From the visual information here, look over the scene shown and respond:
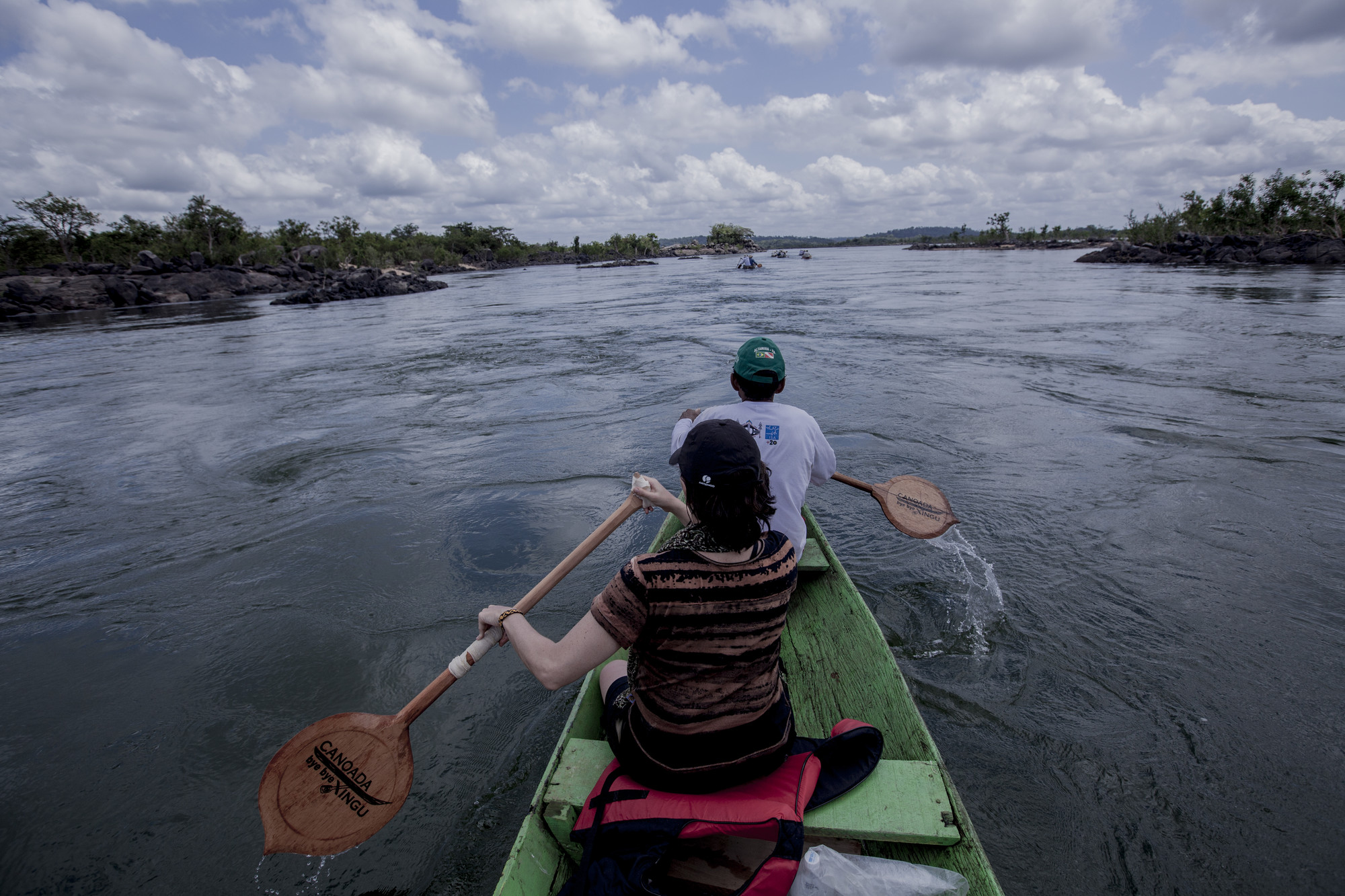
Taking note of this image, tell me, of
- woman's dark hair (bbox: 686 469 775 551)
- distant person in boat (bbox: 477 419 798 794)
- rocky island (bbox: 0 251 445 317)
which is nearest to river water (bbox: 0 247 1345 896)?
distant person in boat (bbox: 477 419 798 794)

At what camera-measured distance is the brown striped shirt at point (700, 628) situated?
176cm

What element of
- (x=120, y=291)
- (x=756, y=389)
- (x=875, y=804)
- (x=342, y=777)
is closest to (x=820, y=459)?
(x=756, y=389)

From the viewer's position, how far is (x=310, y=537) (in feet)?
21.2

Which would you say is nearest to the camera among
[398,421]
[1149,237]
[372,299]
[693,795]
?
[693,795]

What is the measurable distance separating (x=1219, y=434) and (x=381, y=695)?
10.1 meters

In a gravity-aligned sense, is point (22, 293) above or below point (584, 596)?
above

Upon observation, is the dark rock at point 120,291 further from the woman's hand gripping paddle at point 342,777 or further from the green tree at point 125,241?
the woman's hand gripping paddle at point 342,777

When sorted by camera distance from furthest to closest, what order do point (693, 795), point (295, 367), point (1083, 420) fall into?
point (295, 367) < point (1083, 420) < point (693, 795)

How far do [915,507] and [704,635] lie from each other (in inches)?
141

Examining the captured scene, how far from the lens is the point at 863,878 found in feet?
5.87

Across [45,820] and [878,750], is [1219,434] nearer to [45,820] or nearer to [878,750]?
[878,750]

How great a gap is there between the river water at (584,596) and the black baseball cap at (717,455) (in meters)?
2.43

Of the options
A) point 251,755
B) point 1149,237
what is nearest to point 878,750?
point 251,755

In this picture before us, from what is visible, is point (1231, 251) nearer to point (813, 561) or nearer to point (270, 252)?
point (813, 561)
